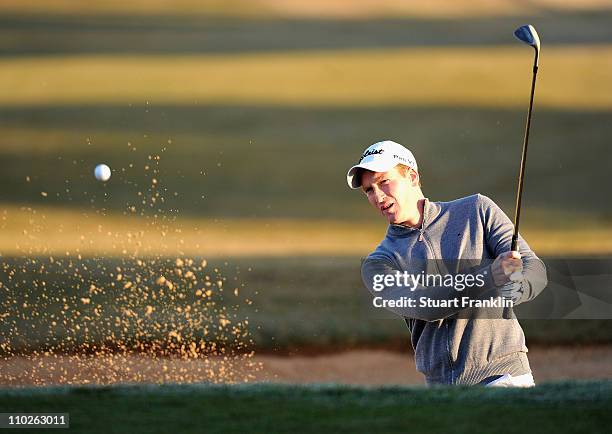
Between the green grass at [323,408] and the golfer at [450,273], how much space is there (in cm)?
24

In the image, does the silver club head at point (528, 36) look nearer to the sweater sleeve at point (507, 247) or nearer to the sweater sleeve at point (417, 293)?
the sweater sleeve at point (507, 247)

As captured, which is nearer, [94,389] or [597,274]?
[94,389]

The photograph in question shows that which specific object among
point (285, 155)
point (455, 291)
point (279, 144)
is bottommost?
point (455, 291)

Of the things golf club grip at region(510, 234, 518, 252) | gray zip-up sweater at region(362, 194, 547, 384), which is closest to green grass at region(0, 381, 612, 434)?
gray zip-up sweater at region(362, 194, 547, 384)

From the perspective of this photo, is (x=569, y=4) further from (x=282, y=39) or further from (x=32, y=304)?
(x=32, y=304)

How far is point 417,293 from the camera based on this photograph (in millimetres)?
3674

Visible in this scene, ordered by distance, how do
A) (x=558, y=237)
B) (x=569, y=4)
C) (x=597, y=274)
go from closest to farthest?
(x=597, y=274), (x=558, y=237), (x=569, y=4)

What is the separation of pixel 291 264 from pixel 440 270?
241 inches

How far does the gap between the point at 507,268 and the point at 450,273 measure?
0.24 meters

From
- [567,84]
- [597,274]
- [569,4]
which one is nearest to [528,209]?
[597,274]

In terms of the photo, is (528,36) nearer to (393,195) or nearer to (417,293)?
(393,195)

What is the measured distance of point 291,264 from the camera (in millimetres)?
9891

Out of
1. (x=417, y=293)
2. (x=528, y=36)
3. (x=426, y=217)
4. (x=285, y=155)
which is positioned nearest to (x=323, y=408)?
(x=417, y=293)

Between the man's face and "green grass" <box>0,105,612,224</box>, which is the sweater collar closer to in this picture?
the man's face
